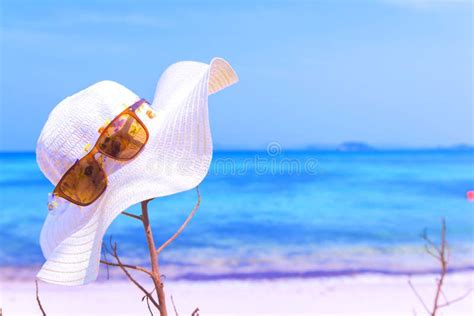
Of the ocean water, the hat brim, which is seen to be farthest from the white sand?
the hat brim

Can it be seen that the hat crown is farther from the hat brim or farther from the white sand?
the white sand

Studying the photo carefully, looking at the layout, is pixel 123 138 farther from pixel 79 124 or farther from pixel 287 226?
pixel 287 226

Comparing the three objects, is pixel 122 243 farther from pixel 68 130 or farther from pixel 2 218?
pixel 68 130

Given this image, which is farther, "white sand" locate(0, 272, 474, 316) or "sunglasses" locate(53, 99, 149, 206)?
"white sand" locate(0, 272, 474, 316)

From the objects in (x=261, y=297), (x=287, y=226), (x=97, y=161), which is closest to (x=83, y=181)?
(x=97, y=161)

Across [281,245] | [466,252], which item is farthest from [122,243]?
[466,252]

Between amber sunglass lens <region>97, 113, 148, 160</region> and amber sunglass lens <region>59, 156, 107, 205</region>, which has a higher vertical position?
amber sunglass lens <region>97, 113, 148, 160</region>

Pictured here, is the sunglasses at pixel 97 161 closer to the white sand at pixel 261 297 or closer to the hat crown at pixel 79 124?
the hat crown at pixel 79 124
